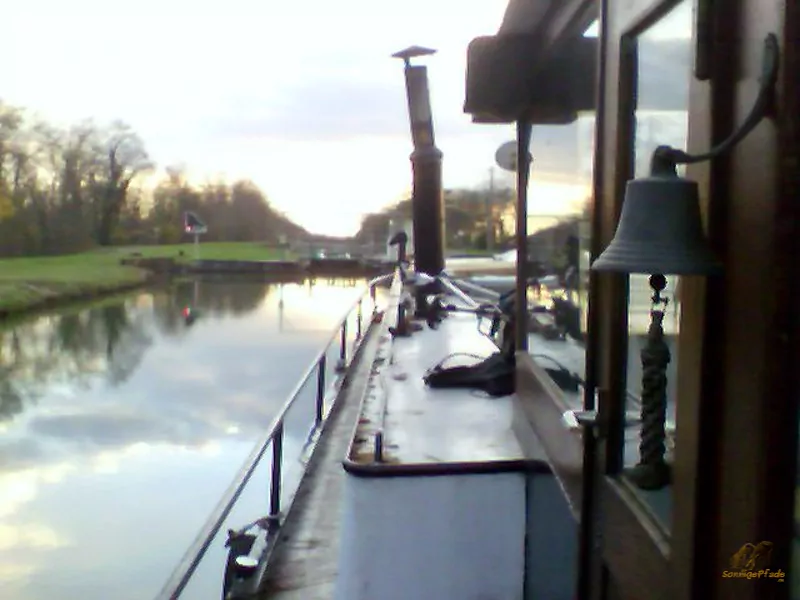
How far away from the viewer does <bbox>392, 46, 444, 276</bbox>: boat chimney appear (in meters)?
6.60

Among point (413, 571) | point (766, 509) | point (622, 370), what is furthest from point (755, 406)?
point (413, 571)

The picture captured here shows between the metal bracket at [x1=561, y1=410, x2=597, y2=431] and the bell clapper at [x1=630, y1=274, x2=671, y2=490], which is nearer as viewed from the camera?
the bell clapper at [x1=630, y1=274, x2=671, y2=490]

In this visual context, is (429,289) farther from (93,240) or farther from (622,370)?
(93,240)

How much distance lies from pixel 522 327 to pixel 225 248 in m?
47.7

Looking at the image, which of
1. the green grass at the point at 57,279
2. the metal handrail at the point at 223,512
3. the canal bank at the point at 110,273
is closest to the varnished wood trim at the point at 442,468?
the metal handrail at the point at 223,512

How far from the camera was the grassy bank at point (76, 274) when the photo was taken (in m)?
28.6

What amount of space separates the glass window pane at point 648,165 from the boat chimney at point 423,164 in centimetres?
456

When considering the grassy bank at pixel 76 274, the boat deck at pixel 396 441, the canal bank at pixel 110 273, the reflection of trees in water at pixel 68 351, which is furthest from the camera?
the canal bank at pixel 110 273

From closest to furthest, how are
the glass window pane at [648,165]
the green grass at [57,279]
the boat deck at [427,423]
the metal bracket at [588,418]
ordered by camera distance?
the glass window pane at [648,165], the metal bracket at [588,418], the boat deck at [427,423], the green grass at [57,279]

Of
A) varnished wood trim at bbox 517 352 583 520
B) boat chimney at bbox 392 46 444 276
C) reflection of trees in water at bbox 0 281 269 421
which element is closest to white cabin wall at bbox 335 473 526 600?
varnished wood trim at bbox 517 352 583 520

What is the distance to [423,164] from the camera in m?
6.61

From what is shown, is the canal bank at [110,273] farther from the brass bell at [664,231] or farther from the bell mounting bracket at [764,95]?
the bell mounting bracket at [764,95]

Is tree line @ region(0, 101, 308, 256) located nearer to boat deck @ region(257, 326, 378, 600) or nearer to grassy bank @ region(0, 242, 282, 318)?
grassy bank @ region(0, 242, 282, 318)

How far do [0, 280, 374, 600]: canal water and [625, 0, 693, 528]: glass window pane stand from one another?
156 inches
